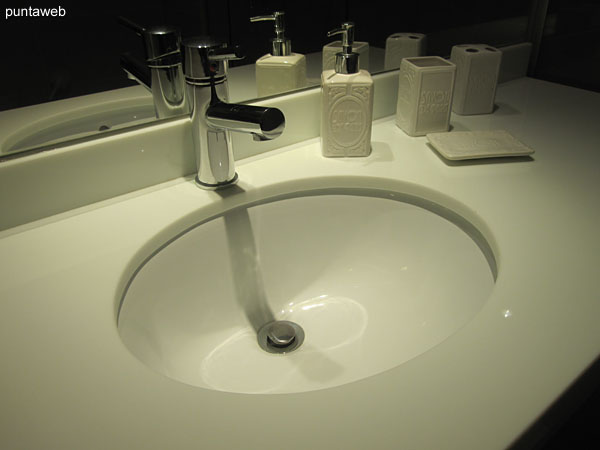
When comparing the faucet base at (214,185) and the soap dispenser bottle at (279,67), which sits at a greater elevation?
the soap dispenser bottle at (279,67)

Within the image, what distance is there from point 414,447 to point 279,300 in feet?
1.23

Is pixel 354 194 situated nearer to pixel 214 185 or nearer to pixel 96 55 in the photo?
pixel 214 185

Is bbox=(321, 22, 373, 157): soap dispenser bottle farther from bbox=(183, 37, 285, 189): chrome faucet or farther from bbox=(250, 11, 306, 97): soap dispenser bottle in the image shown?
bbox=(183, 37, 285, 189): chrome faucet

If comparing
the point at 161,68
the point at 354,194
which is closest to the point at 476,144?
the point at 354,194

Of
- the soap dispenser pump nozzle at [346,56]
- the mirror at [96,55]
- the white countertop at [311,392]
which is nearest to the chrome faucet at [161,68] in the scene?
the mirror at [96,55]

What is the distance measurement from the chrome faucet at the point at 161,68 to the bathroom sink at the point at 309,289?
0.56 feet

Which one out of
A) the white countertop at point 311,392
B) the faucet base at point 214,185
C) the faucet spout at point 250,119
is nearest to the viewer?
the white countertop at point 311,392

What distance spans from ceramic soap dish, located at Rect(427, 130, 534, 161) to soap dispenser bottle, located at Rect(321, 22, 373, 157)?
115 mm

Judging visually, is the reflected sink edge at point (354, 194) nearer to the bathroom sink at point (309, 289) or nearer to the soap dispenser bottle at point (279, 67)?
the bathroom sink at point (309, 289)

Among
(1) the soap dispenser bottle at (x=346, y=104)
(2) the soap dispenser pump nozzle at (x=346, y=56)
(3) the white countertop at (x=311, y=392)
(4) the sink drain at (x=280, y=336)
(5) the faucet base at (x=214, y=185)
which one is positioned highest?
(2) the soap dispenser pump nozzle at (x=346, y=56)

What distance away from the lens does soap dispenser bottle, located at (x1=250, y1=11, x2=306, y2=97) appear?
750mm

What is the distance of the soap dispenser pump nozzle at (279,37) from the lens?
0.73m

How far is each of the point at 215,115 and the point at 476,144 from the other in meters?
0.41

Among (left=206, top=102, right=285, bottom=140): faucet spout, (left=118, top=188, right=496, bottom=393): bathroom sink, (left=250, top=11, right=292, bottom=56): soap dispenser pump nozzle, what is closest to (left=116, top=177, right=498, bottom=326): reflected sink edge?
(left=118, top=188, right=496, bottom=393): bathroom sink
